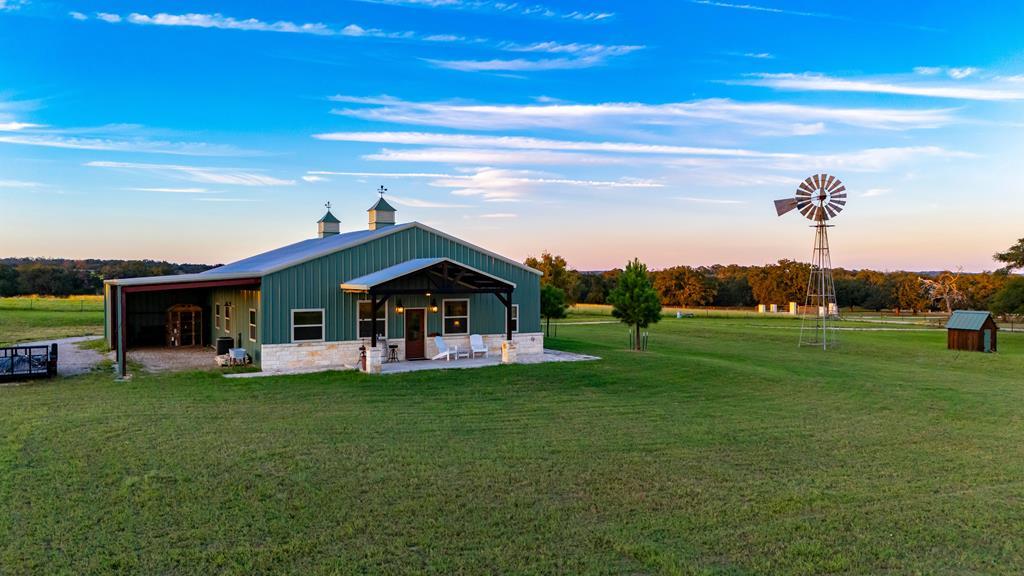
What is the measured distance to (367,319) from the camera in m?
18.7

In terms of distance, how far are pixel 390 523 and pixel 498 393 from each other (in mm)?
8071

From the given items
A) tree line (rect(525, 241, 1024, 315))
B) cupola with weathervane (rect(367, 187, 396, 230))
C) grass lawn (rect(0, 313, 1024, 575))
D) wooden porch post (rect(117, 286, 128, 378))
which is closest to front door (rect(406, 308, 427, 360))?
grass lawn (rect(0, 313, 1024, 575))

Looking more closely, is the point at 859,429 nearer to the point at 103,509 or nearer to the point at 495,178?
the point at 103,509

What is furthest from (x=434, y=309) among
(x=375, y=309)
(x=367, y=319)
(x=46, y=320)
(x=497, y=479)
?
(x=46, y=320)

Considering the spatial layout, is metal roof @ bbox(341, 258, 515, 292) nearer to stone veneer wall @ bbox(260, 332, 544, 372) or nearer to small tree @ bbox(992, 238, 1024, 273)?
stone veneer wall @ bbox(260, 332, 544, 372)

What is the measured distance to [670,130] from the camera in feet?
86.4

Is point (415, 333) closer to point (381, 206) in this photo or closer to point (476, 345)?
point (476, 345)

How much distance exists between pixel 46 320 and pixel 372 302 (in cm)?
2839

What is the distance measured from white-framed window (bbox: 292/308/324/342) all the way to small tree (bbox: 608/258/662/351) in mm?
11528

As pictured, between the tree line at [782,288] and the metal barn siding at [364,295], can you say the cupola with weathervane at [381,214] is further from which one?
the tree line at [782,288]

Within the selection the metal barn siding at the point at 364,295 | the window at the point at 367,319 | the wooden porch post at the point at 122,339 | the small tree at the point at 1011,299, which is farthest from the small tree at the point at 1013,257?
the wooden porch post at the point at 122,339

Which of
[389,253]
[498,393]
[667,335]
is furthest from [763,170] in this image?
[498,393]

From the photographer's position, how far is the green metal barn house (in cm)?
1698

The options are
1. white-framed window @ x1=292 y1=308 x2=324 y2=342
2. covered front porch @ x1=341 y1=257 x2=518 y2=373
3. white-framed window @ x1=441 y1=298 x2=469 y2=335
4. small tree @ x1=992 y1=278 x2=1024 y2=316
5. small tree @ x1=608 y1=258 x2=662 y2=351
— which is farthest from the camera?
small tree @ x1=992 y1=278 x2=1024 y2=316
